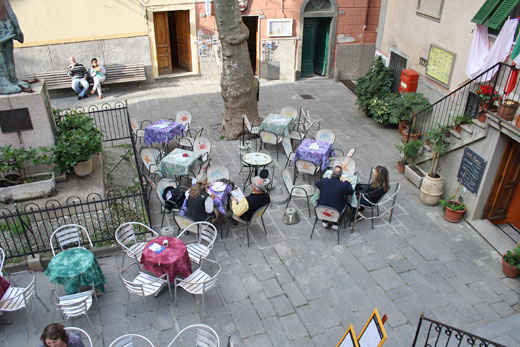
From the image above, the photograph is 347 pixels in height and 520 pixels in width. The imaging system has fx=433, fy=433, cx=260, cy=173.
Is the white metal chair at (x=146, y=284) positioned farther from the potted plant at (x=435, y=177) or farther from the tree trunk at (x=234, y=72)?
the tree trunk at (x=234, y=72)

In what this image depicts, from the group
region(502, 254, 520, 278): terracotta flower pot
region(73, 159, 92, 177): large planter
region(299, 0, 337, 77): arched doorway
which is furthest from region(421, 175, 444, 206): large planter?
region(299, 0, 337, 77): arched doorway

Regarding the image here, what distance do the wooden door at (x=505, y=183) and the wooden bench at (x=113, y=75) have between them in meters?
10.8

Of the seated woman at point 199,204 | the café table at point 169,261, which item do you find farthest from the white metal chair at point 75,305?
the seated woman at point 199,204

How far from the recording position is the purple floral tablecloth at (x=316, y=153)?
28.9 ft

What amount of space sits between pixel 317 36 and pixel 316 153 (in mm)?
8525

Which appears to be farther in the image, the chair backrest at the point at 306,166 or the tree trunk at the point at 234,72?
the tree trunk at the point at 234,72

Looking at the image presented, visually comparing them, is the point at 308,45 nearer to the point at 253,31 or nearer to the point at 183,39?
the point at 253,31

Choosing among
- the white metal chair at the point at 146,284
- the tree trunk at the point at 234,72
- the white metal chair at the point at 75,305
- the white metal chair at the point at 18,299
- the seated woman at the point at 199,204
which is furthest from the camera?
the tree trunk at the point at 234,72

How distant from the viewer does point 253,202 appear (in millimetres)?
6980

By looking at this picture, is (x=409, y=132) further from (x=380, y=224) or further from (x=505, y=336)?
(x=505, y=336)

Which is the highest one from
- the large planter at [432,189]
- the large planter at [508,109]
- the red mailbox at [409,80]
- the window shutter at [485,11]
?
the window shutter at [485,11]

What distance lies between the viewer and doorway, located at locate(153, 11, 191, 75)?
1477cm

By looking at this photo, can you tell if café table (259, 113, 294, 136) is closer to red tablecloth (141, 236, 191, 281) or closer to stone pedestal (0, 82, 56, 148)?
stone pedestal (0, 82, 56, 148)

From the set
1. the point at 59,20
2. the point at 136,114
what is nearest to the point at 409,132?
the point at 136,114
